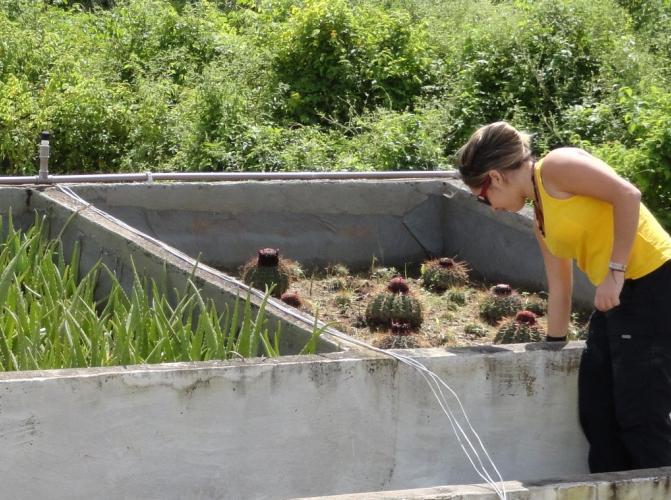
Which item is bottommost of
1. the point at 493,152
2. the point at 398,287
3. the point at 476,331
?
the point at 476,331

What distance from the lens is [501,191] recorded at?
3852mm

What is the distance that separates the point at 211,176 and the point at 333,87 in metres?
3.70

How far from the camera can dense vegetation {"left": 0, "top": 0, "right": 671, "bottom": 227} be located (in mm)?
9234

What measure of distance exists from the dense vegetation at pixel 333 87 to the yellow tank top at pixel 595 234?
14.8 feet

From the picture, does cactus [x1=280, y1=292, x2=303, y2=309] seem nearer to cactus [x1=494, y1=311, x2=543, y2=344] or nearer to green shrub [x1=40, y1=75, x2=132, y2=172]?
cactus [x1=494, y1=311, x2=543, y2=344]

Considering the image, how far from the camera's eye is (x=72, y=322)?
438 centimetres

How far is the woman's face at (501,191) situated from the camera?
3828mm

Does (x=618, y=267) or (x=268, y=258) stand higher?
(x=618, y=267)

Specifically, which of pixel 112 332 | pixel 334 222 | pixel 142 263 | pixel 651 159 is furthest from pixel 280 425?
pixel 651 159

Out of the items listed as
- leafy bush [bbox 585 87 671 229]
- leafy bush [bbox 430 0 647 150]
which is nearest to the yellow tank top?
leafy bush [bbox 585 87 671 229]

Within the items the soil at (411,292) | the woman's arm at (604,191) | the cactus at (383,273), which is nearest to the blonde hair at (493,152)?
the woman's arm at (604,191)

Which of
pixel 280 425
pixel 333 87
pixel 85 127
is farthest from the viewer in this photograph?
pixel 333 87

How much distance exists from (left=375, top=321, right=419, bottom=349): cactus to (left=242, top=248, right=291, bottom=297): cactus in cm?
75

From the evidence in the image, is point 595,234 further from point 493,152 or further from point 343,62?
point 343,62
